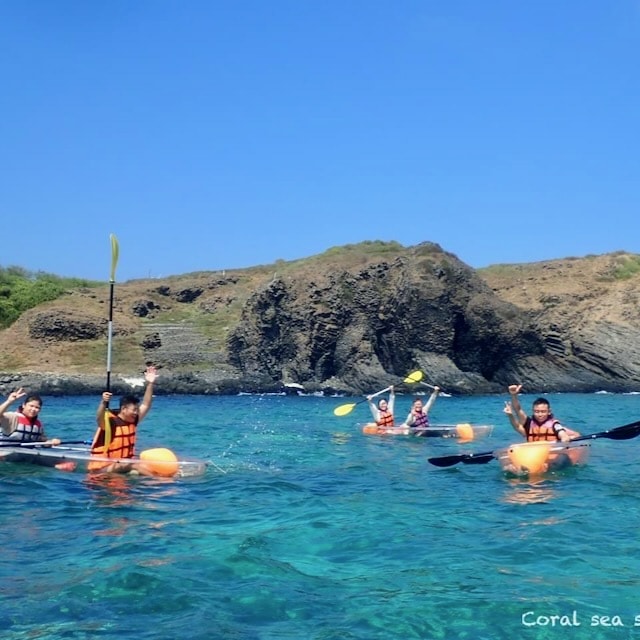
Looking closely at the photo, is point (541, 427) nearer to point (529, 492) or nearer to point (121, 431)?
point (529, 492)

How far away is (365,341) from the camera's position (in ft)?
163

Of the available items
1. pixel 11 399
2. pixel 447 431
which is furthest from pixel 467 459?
pixel 447 431

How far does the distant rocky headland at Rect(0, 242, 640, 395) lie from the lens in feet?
160

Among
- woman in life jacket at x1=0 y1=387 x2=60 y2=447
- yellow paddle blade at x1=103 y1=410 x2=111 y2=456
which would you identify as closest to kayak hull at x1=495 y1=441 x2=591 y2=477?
yellow paddle blade at x1=103 y1=410 x2=111 y2=456

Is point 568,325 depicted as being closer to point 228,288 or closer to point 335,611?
point 228,288

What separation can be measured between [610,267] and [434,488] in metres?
61.5

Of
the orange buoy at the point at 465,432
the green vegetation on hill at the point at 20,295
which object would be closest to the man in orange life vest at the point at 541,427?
the orange buoy at the point at 465,432

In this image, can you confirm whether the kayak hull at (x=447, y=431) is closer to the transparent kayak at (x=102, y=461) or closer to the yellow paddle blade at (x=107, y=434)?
the transparent kayak at (x=102, y=461)

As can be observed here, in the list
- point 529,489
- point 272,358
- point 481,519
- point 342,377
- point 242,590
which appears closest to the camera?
point 242,590

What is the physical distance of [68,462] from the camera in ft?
43.4

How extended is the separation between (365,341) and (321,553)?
4123 cm

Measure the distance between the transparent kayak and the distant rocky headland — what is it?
110 ft

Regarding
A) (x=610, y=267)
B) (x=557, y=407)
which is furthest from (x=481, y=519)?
(x=610, y=267)

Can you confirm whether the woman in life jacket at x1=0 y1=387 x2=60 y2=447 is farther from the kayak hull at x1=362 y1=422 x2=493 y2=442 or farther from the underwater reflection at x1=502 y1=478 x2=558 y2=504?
the kayak hull at x1=362 y1=422 x2=493 y2=442
